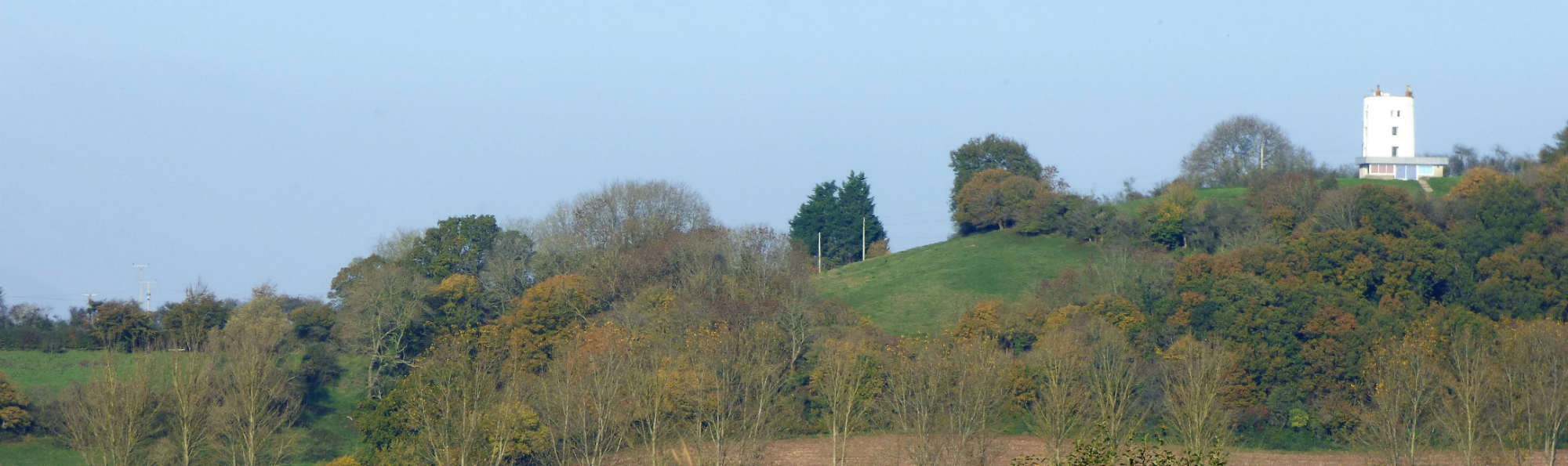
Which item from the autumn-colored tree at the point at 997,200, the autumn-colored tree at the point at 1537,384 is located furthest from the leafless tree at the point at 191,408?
the autumn-colored tree at the point at 997,200

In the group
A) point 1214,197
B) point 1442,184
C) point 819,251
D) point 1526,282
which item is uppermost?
point 1442,184

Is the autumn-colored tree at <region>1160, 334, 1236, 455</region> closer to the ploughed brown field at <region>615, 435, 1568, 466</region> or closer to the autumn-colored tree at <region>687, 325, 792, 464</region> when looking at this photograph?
the ploughed brown field at <region>615, 435, 1568, 466</region>

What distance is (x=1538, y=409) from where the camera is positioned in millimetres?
45969

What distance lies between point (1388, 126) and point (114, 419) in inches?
3246

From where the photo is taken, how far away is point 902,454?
167 feet

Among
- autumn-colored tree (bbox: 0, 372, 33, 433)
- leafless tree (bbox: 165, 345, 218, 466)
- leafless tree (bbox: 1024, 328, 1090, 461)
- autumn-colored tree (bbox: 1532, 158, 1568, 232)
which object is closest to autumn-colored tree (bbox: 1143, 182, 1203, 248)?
autumn-colored tree (bbox: 1532, 158, 1568, 232)

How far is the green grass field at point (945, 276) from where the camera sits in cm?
7638

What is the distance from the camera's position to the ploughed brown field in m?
48.4

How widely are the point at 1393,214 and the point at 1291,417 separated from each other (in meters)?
23.3

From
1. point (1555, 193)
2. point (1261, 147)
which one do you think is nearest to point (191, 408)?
point (1555, 193)

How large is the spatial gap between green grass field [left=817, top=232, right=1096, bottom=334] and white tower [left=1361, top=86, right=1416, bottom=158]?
82.1 feet

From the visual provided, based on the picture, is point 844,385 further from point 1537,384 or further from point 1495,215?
point 1495,215

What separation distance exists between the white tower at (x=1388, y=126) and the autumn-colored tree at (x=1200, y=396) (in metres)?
46.5

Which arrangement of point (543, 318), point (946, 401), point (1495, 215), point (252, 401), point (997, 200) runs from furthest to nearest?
point (997, 200), point (1495, 215), point (543, 318), point (946, 401), point (252, 401)
